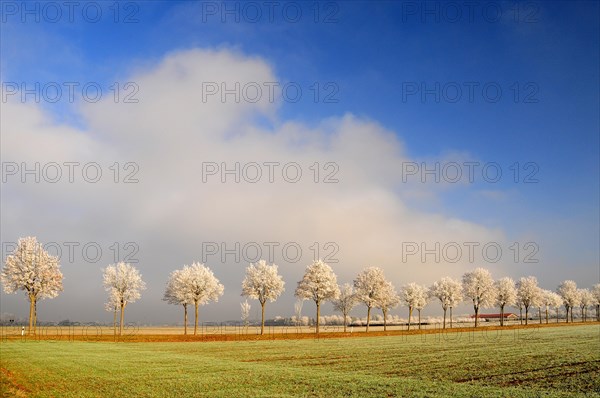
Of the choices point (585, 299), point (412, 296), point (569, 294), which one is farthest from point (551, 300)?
point (412, 296)

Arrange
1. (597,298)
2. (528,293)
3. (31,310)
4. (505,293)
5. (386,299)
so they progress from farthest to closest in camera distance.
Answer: (597,298)
(528,293)
(505,293)
(386,299)
(31,310)

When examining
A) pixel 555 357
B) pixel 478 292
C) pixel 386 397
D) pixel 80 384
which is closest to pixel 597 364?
pixel 555 357

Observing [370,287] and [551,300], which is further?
[551,300]

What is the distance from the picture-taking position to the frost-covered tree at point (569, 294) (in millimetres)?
177875

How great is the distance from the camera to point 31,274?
3118 inches

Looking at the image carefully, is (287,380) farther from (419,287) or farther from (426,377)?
(419,287)

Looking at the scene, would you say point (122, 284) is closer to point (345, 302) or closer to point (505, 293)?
point (345, 302)

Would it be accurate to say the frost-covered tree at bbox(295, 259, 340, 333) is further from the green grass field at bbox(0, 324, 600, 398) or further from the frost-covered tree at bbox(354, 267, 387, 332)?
the green grass field at bbox(0, 324, 600, 398)

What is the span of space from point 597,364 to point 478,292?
98.3m

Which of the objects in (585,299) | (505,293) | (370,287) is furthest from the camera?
(585,299)

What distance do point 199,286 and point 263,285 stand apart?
12.5 m

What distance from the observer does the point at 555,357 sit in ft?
134

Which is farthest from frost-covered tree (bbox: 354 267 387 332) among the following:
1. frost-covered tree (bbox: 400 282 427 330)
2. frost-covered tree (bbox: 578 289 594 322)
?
frost-covered tree (bbox: 578 289 594 322)

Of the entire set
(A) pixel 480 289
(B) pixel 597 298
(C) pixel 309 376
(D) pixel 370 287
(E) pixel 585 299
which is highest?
(D) pixel 370 287
